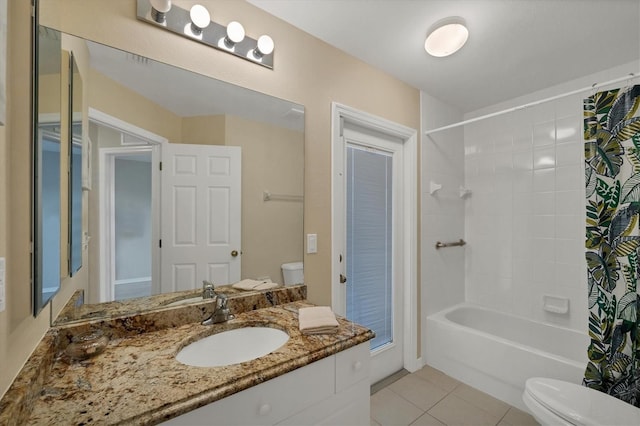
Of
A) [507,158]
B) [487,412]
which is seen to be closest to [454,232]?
[507,158]

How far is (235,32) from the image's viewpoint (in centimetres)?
134

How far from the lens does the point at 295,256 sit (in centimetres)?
162

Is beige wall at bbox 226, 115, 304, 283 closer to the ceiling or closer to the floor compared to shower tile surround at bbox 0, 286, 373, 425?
closer to the ceiling

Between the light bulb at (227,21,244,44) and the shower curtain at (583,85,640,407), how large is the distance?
1903mm

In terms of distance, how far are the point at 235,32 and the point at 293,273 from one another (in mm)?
1290

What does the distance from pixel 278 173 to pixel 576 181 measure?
7.72 ft

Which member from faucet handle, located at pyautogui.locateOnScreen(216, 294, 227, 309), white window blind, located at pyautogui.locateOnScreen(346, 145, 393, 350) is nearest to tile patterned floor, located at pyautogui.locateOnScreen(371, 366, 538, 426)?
white window blind, located at pyautogui.locateOnScreen(346, 145, 393, 350)

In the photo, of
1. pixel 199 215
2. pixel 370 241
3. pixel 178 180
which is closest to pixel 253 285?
pixel 199 215

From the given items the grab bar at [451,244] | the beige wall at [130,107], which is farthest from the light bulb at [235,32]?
the grab bar at [451,244]

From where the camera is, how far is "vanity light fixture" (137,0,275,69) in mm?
1160

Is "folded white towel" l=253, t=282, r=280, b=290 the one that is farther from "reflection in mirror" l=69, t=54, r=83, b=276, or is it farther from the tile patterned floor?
the tile patterned floor

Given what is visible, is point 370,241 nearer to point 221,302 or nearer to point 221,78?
point 221,302

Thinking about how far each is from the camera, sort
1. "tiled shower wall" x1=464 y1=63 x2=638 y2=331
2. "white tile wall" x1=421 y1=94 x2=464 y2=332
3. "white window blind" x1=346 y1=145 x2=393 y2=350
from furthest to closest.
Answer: "white tile wall" x1=421 y1=94 x2=464 y2=332, "tiled shower wall" x1=464 y1=63 x2=638 y2=331, "white window blind" x1=346 y1=145 x2=393 y2=350

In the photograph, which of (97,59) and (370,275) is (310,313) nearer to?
(370,275)
